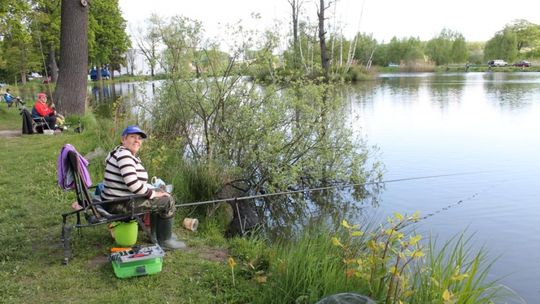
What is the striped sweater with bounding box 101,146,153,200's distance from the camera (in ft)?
14.1

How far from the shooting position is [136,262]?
13.1ft

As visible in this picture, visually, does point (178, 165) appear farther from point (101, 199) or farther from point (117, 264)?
point (117, 264)

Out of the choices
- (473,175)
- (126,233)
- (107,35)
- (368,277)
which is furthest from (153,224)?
(107,35)

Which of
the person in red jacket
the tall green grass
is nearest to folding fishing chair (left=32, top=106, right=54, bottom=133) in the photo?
the person in red jacket

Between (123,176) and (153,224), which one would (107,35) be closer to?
(153,224)

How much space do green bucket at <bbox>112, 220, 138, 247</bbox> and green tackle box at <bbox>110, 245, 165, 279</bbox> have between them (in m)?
0.40

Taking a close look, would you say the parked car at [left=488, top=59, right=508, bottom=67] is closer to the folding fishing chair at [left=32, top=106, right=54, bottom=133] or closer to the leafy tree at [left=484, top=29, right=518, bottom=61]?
the leafy tree at [left=484, top=29, right=518, bottom=61]

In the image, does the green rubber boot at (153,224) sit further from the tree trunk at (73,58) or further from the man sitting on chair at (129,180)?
the tree trunk at (73,58)

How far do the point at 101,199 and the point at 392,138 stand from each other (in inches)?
450

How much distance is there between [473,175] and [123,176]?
8.28m

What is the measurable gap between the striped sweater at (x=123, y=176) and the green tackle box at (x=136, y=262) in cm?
57

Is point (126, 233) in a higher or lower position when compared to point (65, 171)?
lower

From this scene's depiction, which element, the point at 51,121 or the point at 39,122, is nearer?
the point at 39,122

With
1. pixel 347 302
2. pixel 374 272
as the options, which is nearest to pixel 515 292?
pixel 374 272
